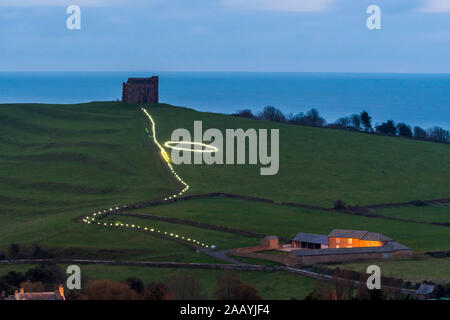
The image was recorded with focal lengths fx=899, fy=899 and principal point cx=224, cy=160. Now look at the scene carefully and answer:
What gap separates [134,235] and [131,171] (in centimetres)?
3314

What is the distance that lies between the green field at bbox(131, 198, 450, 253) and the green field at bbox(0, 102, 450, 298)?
0.37ft

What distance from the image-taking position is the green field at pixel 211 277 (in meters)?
57.5

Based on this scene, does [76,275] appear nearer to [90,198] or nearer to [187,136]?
[90,198]

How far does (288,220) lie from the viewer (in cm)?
8312

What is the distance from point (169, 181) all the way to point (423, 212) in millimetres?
28427

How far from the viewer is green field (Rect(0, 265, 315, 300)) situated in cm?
5753

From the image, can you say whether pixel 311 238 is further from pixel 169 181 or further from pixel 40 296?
pixel 169 181

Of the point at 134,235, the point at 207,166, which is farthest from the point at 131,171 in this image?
the point at 134,235

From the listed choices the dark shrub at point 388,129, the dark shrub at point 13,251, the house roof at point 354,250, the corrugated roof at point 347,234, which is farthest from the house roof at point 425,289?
the dark shrub at point 388,129

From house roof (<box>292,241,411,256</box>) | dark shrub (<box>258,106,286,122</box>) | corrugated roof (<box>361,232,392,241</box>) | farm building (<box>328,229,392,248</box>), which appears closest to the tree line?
dark shrub (<box>258,106,286,122</box>)

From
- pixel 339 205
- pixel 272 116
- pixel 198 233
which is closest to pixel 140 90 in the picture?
pixel 272 116

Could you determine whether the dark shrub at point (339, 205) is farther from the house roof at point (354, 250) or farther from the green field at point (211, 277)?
the green field at point (211, 277)

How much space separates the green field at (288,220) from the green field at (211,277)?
14.3 metres

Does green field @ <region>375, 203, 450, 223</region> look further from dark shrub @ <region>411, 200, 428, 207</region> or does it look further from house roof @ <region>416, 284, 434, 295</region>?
house roof @ <region>416, 284, 434, 295</region>
